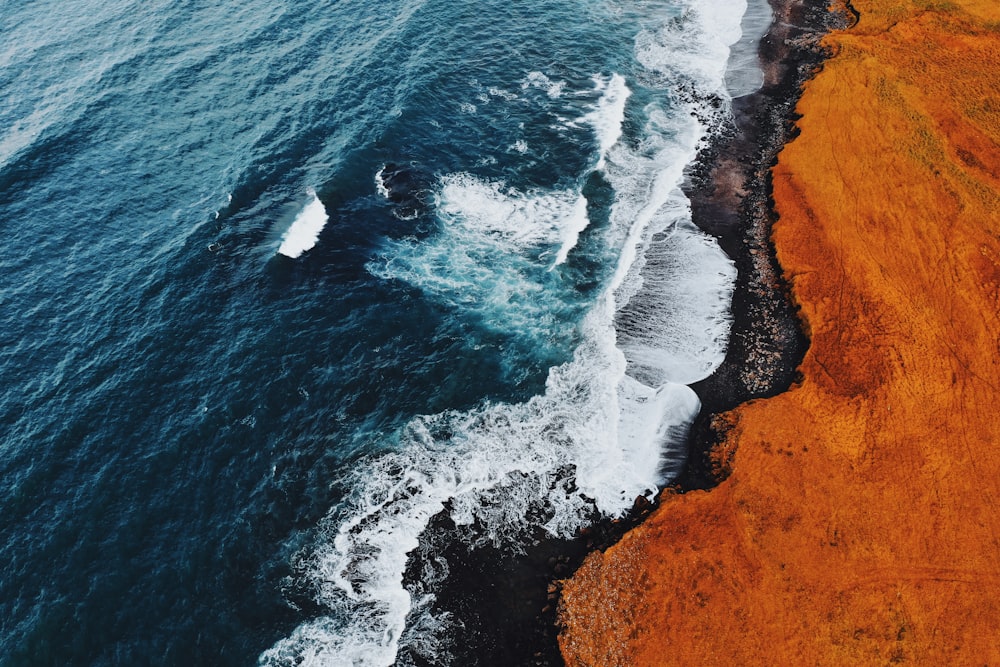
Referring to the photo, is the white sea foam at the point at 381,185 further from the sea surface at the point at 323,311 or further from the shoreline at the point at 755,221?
the shoreline at the point at 755,221

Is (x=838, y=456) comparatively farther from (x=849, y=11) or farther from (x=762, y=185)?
(x=849, y=11)

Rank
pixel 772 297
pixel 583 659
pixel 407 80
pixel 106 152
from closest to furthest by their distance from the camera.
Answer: pixel 583 659 → pixel 772 297 → pixel 106 152 → pixel 407 80

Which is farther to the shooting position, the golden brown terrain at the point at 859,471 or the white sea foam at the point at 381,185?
the white sea foam at the point at 381,185

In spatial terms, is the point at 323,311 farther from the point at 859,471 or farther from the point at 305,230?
the point at 859,471

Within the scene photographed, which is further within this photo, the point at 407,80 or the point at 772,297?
the point at 407,80

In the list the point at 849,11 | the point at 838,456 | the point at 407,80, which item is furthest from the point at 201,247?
the point at 849,11

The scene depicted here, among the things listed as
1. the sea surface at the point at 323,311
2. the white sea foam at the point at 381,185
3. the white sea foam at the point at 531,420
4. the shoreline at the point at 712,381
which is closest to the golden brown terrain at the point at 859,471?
the shoreline at the point at 712,381

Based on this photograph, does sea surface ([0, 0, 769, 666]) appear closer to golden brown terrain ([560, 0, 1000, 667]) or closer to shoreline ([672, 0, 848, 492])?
shoreline ([672, 0, 848, 492])
